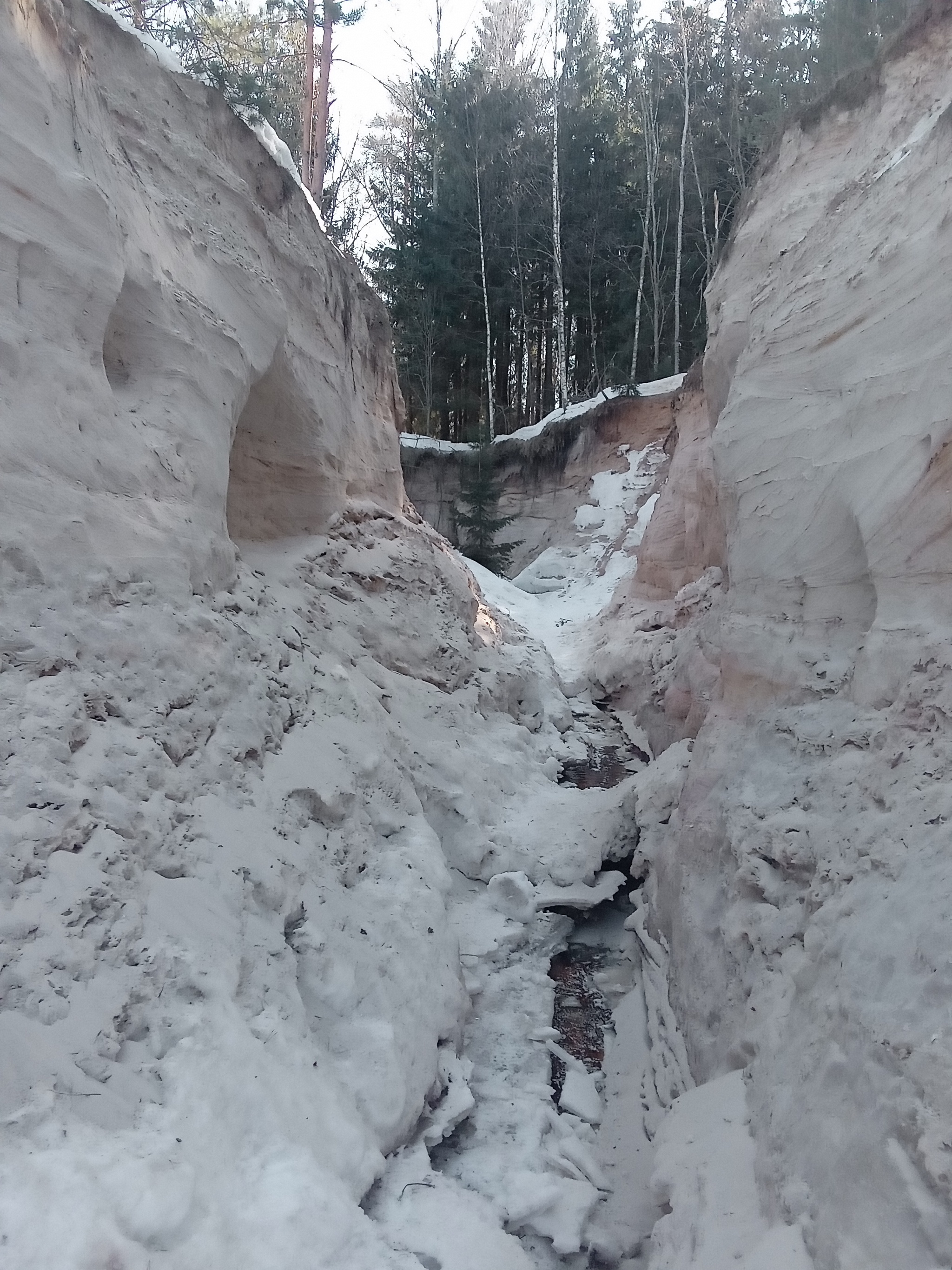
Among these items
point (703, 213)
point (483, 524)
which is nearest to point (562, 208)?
point (703, 213)

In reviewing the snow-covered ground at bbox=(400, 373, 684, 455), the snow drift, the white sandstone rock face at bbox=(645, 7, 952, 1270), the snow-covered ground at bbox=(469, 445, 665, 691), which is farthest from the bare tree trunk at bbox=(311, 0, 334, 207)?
the white sandstone rock face at bbox=(645, 7, 952, 1270)

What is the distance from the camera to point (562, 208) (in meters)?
20.0

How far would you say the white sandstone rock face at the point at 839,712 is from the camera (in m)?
2.05

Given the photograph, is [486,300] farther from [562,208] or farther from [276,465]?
[276,465]

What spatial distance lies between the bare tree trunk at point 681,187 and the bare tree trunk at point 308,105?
28.9ft

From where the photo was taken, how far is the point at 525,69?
2142cm

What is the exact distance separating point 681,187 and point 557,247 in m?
3.27

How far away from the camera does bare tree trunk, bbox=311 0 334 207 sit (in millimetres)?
12859

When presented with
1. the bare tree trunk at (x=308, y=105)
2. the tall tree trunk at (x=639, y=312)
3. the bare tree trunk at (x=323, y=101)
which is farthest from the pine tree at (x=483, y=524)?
the bare tree trunk at (x=308, y=105)

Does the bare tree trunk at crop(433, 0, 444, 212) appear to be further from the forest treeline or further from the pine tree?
the pine tree

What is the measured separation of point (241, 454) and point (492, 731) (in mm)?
2909

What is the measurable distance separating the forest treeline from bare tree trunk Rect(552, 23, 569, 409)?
0.06 m

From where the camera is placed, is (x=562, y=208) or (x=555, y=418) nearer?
(x=555, y=418)

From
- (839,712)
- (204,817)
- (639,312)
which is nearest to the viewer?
(204,817)
